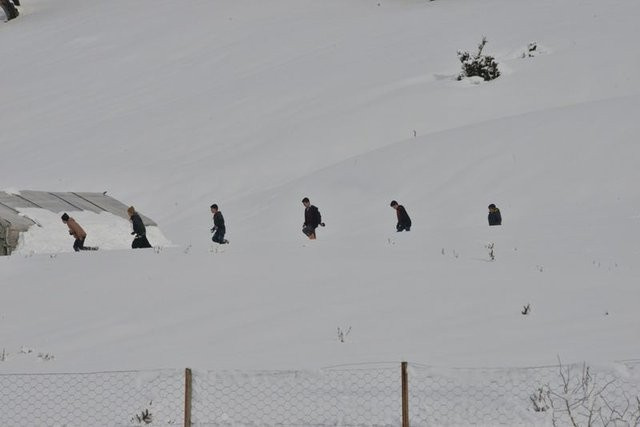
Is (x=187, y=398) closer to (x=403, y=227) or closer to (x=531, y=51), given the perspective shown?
(x=403, y=227)

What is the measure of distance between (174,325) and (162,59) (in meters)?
30.0

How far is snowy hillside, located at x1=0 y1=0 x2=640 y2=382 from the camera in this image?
1262 cm

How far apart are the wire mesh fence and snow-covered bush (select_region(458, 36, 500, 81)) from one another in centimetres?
2276

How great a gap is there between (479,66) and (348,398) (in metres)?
23.7

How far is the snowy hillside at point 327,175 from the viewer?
12617 millimetres

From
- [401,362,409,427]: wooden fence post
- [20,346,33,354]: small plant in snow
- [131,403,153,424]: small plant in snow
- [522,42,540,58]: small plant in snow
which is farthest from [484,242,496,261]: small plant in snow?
[522,42,540,58]: small plant in snow

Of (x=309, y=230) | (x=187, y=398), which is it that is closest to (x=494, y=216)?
(x=309, y=230)

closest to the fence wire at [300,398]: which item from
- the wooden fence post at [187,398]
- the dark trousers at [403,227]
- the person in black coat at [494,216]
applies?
the wooden fence post at [187,398]

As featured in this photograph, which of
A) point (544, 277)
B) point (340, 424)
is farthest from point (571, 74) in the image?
point (340, 424)

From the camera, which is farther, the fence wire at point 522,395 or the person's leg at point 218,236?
the person's leg at point 218,236

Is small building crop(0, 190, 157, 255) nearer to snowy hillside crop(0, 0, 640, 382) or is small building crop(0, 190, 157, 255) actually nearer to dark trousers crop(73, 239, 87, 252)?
snowy hillside crop(0, 0, 640, 382)

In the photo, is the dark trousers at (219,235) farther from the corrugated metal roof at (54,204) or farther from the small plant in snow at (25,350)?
the small plant in snow at (25,350)

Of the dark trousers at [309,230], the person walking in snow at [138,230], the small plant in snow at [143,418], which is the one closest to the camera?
the small plant in snow at [143,418]

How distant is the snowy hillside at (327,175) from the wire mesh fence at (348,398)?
70cm
